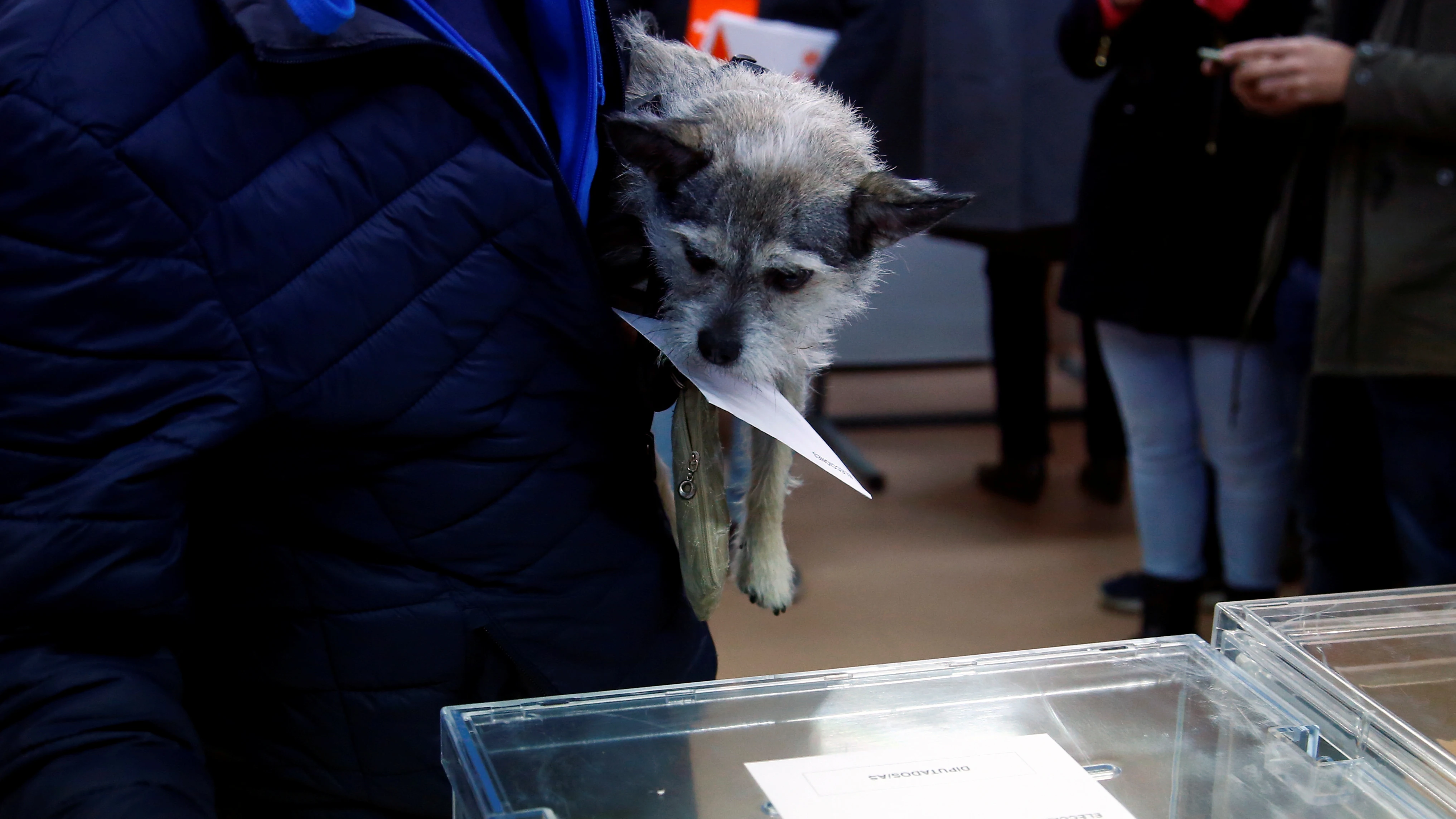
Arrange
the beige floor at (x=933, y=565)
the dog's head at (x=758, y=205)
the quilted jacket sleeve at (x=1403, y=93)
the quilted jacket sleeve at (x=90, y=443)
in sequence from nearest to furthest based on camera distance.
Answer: the quilted jacket sleeve at (x=90, y=443)
the dog's head at (x=758, y=205)
the quilted jacket sleeve at (x=1403, y=93)
the beige floor at (x=933, y=565)

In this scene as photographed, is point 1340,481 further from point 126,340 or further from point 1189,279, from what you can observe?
point 126,340

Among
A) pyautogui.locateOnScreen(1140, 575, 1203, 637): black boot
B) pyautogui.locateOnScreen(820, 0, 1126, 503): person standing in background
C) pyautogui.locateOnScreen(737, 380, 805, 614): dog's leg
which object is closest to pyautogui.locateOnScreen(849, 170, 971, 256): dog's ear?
pyautogui.locateOnScreen(737, 380, 805, 614): dog's leg

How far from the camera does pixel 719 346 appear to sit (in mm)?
1085

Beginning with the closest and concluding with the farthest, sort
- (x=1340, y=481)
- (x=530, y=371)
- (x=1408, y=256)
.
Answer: (x=530, y=371)
(x=1408, y=256)
(x=1340, y=481)

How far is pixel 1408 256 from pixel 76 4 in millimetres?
1993

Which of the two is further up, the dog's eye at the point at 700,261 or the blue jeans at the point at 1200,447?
the dog's eye at the point at 700,261

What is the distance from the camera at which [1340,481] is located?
7.82 feet

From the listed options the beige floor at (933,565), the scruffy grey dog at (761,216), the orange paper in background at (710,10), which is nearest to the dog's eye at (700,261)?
the scruffy grey dog at (761,216)

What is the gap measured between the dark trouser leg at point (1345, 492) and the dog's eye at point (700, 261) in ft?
5.28

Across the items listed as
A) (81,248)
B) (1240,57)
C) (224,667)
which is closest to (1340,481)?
(1240,57)

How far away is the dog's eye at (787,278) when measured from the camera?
124cm

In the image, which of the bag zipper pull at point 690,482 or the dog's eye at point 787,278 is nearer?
the bag zipper pull at point 690,482

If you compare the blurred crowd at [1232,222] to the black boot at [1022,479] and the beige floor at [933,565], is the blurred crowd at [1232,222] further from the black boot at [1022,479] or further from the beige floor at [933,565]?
the black boot at [1022,479]

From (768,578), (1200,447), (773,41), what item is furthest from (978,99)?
(768,578)
